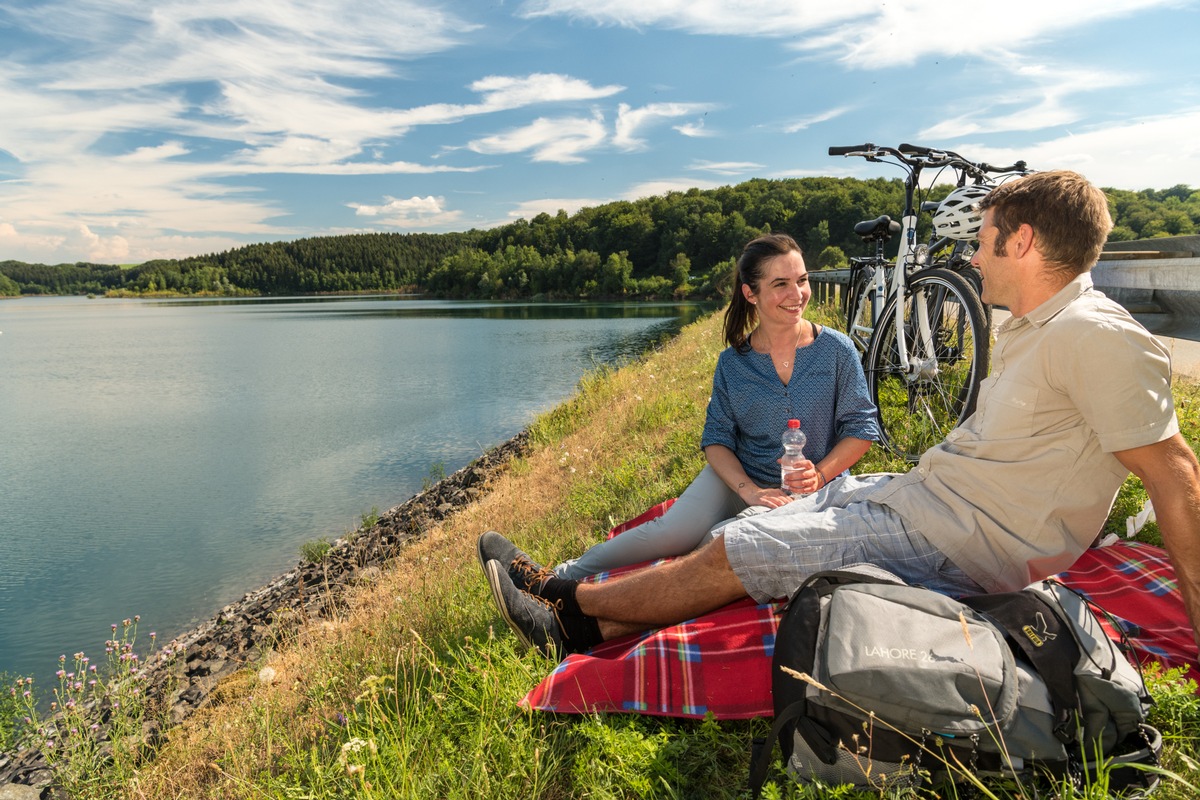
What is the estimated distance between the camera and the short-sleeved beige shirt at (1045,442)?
2035 millimetres

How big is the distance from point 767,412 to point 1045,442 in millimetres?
1511

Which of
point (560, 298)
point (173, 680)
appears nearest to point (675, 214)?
point (560, 298)

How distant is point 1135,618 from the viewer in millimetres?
2609

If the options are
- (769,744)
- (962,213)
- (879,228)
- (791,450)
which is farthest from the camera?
(879,228)

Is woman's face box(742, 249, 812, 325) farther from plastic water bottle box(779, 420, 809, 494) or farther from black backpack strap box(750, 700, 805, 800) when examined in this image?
black backpack strap box(750, 700, 805, 800)

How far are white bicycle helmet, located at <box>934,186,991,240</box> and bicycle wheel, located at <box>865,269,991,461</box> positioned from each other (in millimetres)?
232

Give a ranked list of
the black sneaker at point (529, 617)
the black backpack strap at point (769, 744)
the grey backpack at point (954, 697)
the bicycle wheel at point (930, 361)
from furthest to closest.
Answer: the bicycle wheel at point (930, 361)
the black sneaker at point (529, 617)
the black backpack strap at point (769, 744)
the grey backpack at point (954, 697)

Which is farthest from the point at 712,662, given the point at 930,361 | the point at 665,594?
the point at 930,361

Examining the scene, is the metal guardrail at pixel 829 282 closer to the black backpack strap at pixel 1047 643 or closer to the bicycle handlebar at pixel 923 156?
the bicycle handlebar at pixel 923 156

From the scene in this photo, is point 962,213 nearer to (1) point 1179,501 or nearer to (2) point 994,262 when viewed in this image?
(2) point 994,262

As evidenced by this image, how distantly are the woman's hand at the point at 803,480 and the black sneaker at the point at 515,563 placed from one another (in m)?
1.18

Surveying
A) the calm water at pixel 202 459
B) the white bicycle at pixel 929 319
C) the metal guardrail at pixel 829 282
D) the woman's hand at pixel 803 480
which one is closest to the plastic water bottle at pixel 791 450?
the woman's hand at pixel 803 480

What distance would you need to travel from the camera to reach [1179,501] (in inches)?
79.3

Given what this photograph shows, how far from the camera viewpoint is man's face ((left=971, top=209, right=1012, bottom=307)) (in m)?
2.41
